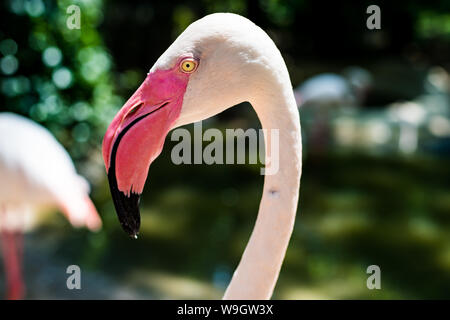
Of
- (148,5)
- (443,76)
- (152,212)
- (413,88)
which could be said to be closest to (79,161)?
(152,212)

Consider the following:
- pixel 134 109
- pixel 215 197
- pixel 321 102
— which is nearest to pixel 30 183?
pixel 134 109

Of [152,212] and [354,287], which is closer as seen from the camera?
[354,287]

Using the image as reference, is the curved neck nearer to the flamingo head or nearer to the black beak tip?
the flamingo head

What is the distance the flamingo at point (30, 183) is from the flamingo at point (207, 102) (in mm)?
1915

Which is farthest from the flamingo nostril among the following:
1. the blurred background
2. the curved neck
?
the blurred background

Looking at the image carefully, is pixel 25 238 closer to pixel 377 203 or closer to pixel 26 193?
pixel 26 193

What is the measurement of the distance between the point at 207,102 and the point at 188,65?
9cm

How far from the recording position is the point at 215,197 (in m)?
5.29

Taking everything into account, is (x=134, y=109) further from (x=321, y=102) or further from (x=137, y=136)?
(x=321, y=102)

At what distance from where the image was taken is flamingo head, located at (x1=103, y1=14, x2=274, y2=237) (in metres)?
1.16

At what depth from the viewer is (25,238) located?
4160 millimetres

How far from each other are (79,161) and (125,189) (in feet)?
13.2

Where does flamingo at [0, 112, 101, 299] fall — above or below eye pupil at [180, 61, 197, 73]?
below

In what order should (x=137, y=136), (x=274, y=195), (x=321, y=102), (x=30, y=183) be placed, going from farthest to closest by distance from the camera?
1. (x=321, y=102)
2. (x=30, y=183)
3. (x=274, y=195)
4. (x=137, y=136)
